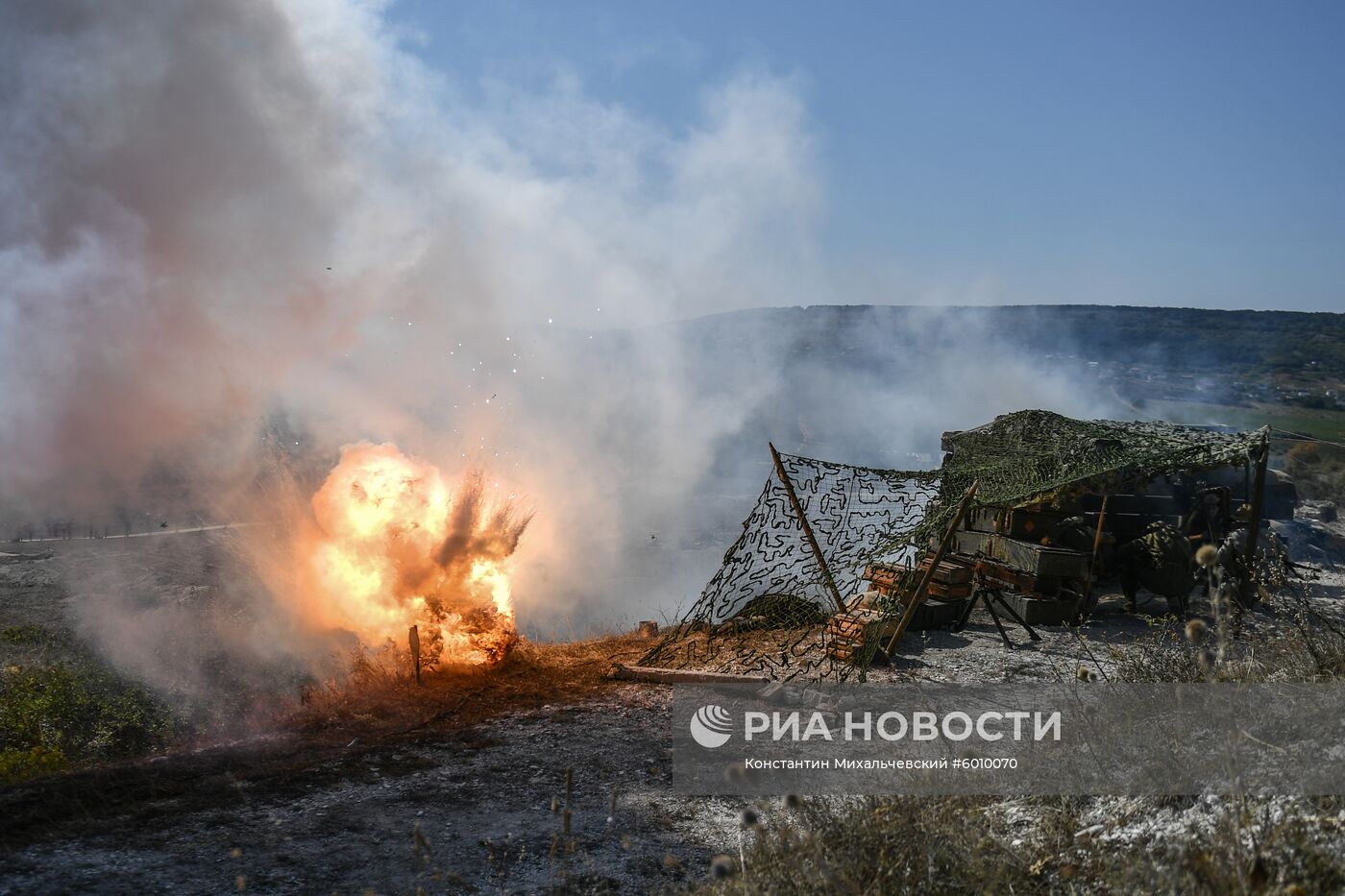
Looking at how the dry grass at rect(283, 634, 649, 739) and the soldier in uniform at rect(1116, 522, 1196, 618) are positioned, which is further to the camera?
the soldier in uniform at rect(1116, 522, 1196, 618)

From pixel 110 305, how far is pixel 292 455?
21.7ft

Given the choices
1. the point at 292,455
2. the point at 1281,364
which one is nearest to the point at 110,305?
the point at 292,455

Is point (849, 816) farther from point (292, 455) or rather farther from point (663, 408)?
point (663, 408)

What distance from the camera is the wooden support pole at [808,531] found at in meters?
10.9

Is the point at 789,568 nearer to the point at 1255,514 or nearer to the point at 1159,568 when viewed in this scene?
the point at 1159,568

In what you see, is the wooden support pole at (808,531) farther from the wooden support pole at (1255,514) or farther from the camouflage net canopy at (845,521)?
the wooden support pole at (1255,514)

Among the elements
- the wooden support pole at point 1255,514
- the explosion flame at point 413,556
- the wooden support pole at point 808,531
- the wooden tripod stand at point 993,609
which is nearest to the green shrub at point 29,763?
the explosion flame at point 413,556

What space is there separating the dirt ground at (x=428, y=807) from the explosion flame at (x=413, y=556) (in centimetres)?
143

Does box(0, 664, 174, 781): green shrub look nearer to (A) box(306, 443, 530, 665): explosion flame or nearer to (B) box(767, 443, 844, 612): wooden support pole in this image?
(A) box(306, 443, 530, 665): explosion flame

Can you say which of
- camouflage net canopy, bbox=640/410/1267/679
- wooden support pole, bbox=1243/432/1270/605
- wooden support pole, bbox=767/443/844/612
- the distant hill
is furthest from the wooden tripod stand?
the distant hill

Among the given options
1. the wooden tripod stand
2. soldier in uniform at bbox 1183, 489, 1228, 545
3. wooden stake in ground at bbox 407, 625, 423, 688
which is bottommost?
wooden stake in ground at bbox 407, 625, 423, 688

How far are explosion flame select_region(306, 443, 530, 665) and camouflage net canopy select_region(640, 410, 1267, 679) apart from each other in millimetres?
2869

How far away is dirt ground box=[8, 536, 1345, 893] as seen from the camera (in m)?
5.62

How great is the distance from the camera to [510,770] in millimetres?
7844
